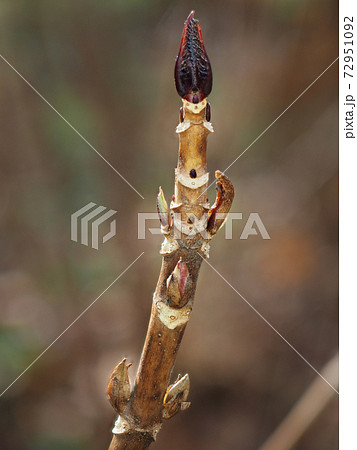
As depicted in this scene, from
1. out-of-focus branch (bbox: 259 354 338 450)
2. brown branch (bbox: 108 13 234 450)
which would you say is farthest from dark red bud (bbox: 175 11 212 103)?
out-of-focus branch (bbox: 259 354 338 450)

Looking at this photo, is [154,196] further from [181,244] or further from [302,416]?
[181,244]

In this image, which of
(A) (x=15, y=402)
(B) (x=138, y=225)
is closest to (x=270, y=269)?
(B) (x=138, y=225)

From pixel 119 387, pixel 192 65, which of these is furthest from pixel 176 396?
pixel 192 65

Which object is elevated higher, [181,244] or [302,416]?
[181,244]

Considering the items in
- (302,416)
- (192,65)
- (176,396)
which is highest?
(192,65)

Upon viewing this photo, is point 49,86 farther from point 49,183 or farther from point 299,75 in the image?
point 299,75

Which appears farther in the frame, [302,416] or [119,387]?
[302,416]

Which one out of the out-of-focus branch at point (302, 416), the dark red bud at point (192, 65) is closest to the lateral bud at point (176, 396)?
the dark red bud at point (192, 65)
